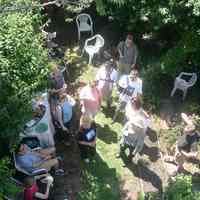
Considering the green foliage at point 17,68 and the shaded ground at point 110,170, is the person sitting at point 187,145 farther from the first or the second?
the green foliage at point 17,68

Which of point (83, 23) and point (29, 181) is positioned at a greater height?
point (83, 23)

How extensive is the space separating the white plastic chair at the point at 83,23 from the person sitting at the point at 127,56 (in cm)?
180

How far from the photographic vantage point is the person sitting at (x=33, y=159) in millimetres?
9609

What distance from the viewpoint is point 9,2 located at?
386 inches

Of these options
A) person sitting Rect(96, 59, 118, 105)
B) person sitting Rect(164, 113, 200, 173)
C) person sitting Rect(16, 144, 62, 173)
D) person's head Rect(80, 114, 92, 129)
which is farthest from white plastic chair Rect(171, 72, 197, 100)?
person sitting Rect(16, 144, 62, 173)

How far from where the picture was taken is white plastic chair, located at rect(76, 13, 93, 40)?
14680 millimetres

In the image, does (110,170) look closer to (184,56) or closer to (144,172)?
(144,172)

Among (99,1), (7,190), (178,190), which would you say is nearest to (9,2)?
(99,1)

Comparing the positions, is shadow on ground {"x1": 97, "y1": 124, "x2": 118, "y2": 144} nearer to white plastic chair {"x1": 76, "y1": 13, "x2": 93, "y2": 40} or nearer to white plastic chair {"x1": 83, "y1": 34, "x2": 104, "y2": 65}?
white plastic chair {"x1": 83, "y1": 34, "x2": 104, "y2": 65}

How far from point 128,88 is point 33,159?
3.30 m

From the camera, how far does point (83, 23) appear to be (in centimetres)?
1477

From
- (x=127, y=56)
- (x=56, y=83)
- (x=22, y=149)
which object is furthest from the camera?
(x=127, y=56)

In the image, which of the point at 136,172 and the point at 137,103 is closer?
the point at 137,103

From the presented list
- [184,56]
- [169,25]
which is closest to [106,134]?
[184,56]
